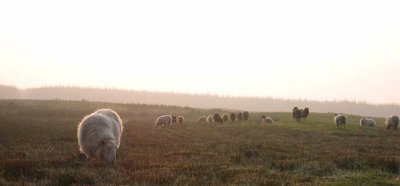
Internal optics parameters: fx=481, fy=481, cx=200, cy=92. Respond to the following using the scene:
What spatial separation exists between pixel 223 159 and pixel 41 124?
90.6ft

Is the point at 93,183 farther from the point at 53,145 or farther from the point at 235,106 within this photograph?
the point at 235,106

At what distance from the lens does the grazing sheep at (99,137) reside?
1691 cm

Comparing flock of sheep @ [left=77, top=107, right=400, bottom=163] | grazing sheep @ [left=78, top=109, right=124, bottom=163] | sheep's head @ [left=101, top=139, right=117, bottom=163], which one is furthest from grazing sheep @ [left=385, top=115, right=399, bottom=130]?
sheep's head @ [left=101, top=139, right=117, bottom=163]

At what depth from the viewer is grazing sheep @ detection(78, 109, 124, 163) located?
1691 cm

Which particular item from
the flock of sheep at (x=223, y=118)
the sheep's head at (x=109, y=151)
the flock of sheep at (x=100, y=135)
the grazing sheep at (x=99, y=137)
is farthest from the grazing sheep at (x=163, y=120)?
the sheep's head at (x=109, y=151)

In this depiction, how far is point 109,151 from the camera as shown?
16812 mm

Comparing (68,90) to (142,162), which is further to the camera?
(68,90)

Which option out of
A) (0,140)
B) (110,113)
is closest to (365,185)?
(110,113)

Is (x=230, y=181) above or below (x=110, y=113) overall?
below

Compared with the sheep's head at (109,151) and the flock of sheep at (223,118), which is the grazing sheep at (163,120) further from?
the sheep's head at (109,151)

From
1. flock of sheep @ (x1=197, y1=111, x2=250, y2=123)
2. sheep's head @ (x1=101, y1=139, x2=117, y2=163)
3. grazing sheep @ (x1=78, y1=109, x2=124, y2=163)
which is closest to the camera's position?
sheep's head @ (x1=101, y1=139, x2=117, y2=163)

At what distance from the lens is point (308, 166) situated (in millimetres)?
16625

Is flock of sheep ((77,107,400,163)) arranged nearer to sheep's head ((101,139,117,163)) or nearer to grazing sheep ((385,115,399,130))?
sheep's head ((101,139,117,163))

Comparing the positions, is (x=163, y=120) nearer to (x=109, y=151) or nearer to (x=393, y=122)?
(x=393, y=122)
